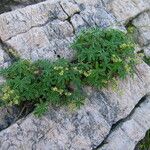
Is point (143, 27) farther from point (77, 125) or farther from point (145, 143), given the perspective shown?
point (77, 125)

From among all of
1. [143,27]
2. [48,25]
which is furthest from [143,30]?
[48,25]

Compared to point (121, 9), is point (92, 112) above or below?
below

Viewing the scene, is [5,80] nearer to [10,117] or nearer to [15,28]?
[10,117]

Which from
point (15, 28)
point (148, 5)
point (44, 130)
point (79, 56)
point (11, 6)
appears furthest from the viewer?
point (148, 5)

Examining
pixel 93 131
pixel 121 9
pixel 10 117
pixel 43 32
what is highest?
pixel 121 9

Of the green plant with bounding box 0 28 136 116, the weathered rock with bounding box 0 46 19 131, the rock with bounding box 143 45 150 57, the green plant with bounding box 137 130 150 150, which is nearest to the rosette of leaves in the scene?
the green plant with bounding box 0 28 136 116

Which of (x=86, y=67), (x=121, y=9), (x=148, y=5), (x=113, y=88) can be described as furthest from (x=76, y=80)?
(x=148, y=5)
